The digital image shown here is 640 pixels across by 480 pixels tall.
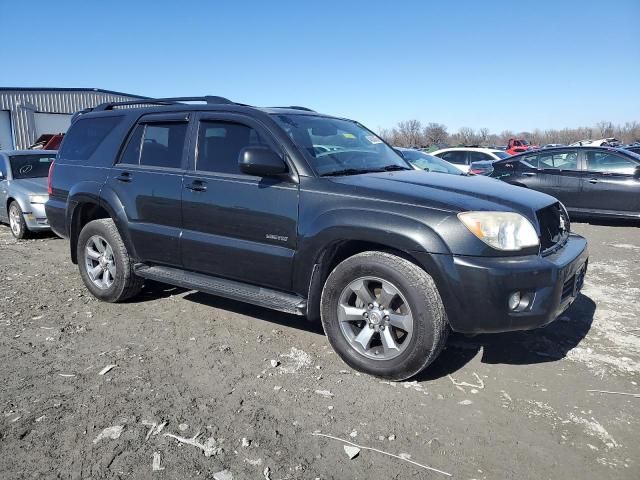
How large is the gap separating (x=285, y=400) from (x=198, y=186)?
185cm

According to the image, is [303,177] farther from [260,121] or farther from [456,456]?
[456,456]

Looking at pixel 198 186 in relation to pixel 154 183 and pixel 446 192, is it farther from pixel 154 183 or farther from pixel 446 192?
pixel 446 192

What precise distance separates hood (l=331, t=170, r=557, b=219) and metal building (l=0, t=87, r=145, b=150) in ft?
99.7

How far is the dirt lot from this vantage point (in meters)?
2.48

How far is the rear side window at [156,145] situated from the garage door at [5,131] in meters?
28.4

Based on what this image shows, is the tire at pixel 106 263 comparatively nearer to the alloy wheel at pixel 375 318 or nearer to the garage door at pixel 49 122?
the alloy wheel at pixel 375 318

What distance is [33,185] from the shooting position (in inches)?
334

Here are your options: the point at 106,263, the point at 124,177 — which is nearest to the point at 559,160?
the point at 124,177

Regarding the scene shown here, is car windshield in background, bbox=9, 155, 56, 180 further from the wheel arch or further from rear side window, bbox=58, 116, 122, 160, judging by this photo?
the wheel arch

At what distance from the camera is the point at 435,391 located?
10.5ft

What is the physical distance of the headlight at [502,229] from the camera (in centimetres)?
300

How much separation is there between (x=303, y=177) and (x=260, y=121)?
65 centimetres

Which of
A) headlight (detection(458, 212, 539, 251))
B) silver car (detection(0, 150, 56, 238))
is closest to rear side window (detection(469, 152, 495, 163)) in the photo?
silver car (detection(0, 150, 56, 238))

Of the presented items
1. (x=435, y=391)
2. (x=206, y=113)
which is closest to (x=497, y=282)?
(x=435, y=391)
